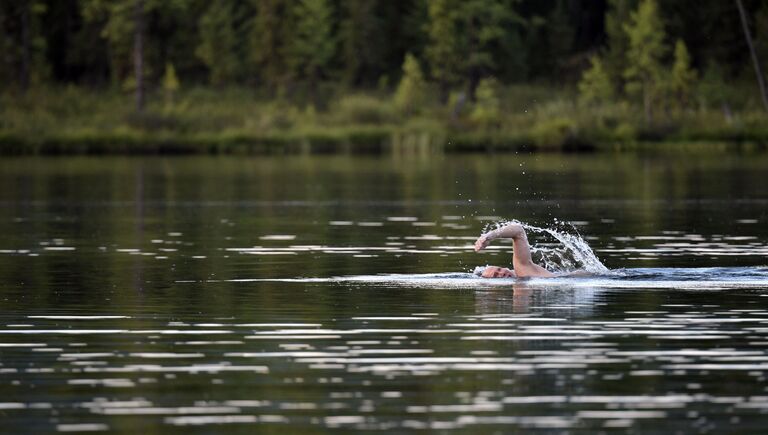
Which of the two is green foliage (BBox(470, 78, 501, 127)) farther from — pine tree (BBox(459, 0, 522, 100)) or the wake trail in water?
the wake trail in water

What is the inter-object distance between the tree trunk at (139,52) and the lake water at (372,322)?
52.2 meters

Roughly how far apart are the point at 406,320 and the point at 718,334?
3168 mm

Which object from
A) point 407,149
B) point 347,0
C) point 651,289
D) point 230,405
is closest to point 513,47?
point 347,0

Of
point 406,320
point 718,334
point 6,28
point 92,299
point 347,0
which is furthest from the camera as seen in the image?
point 347,0

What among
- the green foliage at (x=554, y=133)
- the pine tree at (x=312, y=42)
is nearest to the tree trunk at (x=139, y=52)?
the pine tree at (x=312, y=42)

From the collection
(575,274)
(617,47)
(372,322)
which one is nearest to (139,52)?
(617,47)

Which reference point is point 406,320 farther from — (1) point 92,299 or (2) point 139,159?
(2) point 139,159

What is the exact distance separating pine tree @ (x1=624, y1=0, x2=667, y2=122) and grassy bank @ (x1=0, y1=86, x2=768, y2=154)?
181cm

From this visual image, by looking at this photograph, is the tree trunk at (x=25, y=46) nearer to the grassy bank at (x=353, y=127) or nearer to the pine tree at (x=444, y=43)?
the grassy bank at (x=353, y=127)

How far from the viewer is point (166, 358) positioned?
15438mm

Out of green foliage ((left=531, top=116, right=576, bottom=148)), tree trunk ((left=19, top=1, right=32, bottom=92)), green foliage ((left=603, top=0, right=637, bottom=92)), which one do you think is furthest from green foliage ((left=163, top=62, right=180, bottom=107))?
green foliage ((left=603, top=0, right=637, bottom=92))

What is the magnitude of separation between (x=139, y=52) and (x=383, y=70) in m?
22.5

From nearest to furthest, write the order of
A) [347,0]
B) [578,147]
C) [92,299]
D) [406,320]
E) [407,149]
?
[406,320]
[92,299]
[578,147]
[407,149]
[347,0]

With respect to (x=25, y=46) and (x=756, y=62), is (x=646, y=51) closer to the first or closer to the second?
(x=756, y=62)
